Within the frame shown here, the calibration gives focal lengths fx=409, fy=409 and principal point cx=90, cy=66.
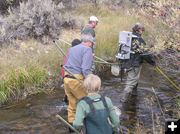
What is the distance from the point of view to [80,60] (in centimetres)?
728

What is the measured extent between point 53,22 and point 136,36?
5259 millimetres

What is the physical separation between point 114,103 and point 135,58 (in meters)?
1.26

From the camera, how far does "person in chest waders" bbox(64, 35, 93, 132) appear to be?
23.5 feet

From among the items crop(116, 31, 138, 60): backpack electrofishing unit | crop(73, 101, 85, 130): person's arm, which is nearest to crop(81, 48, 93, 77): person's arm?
crop(116, 31, 138, 60): backpack electrofishing unit

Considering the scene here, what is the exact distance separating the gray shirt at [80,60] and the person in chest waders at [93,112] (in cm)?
200

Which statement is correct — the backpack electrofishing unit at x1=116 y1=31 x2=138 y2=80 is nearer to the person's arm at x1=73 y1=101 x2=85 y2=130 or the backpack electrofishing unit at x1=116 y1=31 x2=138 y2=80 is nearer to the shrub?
the person's arm at x1=73 y1=101 x2=85 y2=130

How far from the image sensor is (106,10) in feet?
53.6

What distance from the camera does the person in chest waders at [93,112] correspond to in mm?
5066

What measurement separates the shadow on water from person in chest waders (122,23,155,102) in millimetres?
440

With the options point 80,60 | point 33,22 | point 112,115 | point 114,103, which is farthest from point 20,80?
point 112,115

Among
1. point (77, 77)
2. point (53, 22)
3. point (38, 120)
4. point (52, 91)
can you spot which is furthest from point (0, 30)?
point (77, 77)

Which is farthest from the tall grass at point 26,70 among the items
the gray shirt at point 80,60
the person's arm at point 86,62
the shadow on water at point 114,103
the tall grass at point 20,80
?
the person's arm at point 86,62

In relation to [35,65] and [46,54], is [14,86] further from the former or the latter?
[46,54]

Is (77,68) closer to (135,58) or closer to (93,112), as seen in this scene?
(135,58)
